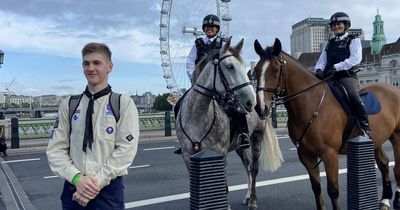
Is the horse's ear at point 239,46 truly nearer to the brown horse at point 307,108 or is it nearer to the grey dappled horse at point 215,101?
the grey dappled horse at point 215,101

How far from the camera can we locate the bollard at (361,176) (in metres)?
4.49

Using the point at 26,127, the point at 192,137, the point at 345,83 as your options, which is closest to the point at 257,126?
the point at 345,83

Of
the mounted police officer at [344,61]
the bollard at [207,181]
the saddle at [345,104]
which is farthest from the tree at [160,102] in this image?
the bollard at [207,181]

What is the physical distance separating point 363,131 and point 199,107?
8.10ft

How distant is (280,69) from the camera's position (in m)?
5.51

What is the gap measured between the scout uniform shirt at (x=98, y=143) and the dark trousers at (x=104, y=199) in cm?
14

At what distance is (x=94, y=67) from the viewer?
294 cm

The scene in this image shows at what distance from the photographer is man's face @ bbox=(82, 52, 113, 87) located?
2934mm

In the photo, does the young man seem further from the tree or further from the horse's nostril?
the tree

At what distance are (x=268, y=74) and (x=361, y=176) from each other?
1755 millimetres

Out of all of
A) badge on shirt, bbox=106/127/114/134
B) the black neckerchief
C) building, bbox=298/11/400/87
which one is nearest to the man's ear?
the black neckerchief

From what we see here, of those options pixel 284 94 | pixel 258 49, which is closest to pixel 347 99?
pixel 284 94

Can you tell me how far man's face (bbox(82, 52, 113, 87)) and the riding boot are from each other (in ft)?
13.2

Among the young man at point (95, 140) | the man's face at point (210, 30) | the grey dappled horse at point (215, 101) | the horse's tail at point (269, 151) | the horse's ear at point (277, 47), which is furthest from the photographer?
the horse's tail at point (269, 151)
